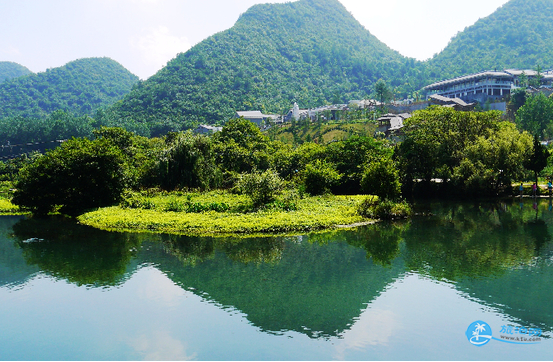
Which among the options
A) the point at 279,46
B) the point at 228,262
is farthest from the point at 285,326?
the point at 279,46

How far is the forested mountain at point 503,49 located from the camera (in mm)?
152750

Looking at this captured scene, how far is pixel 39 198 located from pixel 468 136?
37.2 meters

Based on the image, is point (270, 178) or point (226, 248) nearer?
point (226, 248)

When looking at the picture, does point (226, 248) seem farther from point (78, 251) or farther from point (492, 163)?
point (492, 163)

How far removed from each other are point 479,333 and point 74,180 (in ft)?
94.2

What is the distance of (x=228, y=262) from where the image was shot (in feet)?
58.5

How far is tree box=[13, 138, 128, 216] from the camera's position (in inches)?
1216

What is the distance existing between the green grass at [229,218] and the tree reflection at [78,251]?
1.44 m

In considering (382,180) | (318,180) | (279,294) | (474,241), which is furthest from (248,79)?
(279,294)

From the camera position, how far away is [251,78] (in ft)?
462

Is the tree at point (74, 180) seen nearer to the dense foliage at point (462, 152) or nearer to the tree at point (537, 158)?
the dense foliage at point (462, 152)

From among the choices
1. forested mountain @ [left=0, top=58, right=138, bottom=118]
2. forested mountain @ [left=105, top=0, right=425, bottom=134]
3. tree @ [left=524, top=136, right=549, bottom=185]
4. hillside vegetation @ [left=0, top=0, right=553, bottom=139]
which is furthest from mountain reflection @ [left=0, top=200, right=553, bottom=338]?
forested mountain @ [left=0, top=58, right=138, bottom=118]

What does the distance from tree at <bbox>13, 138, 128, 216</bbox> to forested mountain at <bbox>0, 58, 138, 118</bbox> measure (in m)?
127

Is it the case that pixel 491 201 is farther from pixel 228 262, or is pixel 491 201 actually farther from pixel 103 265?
pixel 103 265
